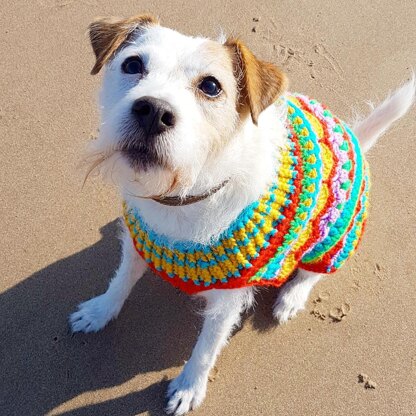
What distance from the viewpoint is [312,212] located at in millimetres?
2566

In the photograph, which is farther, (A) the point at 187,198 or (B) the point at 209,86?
(A) the point at 187,198

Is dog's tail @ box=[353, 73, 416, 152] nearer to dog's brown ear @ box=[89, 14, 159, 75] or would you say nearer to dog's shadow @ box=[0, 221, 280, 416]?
dog's shadow @ box=[0, 221, 280, 416]

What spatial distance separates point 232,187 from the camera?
91.4 inches

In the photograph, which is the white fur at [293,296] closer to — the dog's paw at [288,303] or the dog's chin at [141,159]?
the dog's paw at [288,303]

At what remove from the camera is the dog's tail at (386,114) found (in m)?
3.01

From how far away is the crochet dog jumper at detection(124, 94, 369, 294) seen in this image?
7.95 ft

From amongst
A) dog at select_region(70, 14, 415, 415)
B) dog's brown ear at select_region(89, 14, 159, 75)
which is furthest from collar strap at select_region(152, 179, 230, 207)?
dog's brown ear at select_region(89, 14, 159, 75)

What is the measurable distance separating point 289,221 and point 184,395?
4.24ft

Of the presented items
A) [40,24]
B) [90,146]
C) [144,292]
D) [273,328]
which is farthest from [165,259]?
[40,24]

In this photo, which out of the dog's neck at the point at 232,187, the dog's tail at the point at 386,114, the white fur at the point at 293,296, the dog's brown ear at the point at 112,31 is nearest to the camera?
the dog's neck at the point at 232,187

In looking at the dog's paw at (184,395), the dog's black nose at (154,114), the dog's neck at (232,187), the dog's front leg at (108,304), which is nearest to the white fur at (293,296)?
the dog's paw at (184,395)

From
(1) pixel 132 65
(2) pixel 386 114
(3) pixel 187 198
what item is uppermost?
(2) pixel 386 114

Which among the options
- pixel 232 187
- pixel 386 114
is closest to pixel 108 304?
pixel 232 187

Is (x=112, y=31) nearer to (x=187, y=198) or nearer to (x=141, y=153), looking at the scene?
(x=141, y=153)
